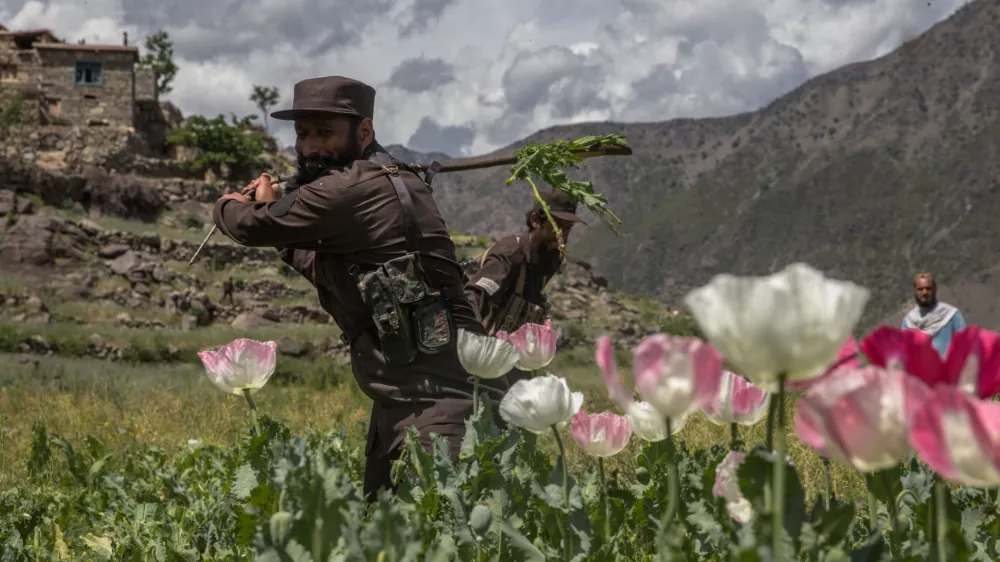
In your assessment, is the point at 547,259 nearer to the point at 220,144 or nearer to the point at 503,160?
the point at 503,160

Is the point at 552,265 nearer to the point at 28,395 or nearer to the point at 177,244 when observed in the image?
the point at 28,395

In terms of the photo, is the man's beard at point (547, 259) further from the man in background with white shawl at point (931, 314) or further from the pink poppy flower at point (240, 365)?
the man in background with white shawl at point (931, 314)

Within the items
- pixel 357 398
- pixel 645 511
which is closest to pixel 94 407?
pixel 357 398

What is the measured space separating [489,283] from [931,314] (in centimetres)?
537

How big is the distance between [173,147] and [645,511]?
4702 cm

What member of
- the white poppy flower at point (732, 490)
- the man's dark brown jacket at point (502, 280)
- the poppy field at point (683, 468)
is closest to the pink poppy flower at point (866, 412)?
the poppy field at point (683, 468)

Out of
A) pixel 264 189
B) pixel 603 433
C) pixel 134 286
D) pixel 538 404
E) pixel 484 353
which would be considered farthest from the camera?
pixel 134 286

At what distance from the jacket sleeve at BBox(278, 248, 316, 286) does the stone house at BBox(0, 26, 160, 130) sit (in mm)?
43307

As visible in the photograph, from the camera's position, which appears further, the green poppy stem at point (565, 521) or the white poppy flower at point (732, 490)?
the green poppy stem at point (565, 521)

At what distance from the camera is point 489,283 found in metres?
5.01

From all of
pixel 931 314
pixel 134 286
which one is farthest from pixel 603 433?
pixel 134 286

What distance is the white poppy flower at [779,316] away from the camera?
79cm

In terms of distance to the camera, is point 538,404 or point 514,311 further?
point 514,311

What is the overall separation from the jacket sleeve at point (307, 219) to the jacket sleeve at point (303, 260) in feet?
0.89
